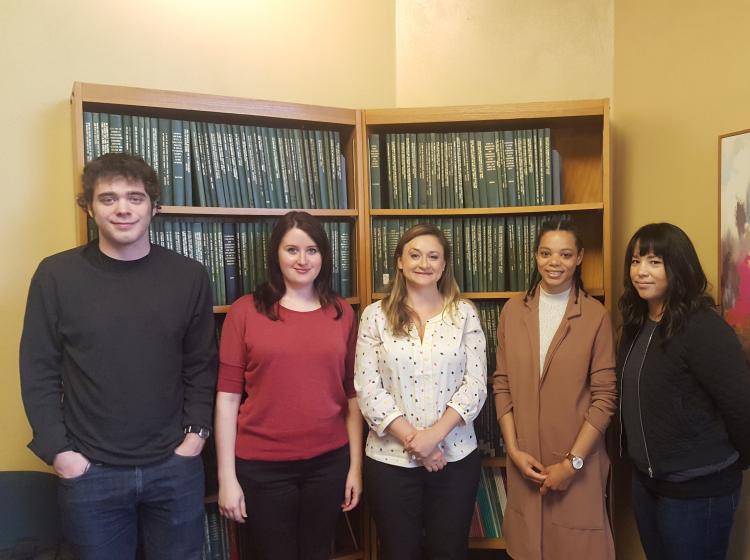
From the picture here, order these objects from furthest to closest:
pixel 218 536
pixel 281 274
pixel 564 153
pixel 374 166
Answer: pixel 564 153 < pixel 374 166 < pixel 218 536 < pixel 281 274

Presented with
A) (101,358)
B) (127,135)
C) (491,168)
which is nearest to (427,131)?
(491,168)

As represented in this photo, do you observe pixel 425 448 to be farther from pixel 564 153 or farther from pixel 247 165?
pixel 564 153

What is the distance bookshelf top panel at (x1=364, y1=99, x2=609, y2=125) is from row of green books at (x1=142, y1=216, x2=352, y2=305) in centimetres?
61

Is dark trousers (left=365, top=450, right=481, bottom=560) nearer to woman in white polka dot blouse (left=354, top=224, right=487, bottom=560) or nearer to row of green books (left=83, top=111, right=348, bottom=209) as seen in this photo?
woman in white polka dot blouse (left=354, top=224, right=487, bottom=560)

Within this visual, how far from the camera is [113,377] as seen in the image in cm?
154

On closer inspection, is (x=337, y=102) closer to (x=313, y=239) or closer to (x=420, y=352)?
(x=313, y=239)

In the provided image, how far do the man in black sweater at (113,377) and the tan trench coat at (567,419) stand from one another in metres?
1.06

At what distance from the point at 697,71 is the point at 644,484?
1.39m

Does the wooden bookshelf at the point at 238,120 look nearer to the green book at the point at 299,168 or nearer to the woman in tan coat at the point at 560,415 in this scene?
the green book at the point at 299,168

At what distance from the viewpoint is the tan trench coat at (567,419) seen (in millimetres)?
1815

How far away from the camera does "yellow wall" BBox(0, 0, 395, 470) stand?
6.41ft

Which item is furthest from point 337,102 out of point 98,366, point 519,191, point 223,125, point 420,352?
point 98,366

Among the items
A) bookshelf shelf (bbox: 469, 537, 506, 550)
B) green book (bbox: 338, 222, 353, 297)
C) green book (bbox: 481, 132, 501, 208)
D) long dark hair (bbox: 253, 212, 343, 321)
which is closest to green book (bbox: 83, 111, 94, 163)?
long dark hair (bbox: 253, 212, 343, 321)

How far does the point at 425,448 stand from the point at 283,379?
0.48 meters
